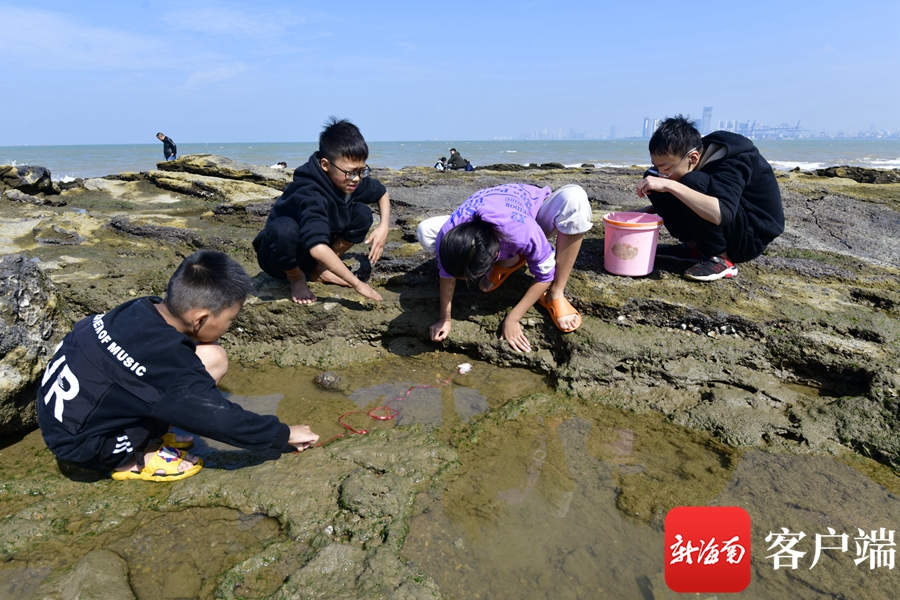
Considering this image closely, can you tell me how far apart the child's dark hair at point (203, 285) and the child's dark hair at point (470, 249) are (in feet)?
3.22

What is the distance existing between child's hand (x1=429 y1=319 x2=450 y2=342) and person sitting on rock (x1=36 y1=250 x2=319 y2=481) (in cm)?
117

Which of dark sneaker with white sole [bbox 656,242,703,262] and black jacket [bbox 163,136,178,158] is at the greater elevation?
black jacket [bbox 163,136,178,158]

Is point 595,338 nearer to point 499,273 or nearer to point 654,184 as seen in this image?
point 499,273

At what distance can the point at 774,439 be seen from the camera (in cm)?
226

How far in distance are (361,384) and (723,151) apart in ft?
7.62

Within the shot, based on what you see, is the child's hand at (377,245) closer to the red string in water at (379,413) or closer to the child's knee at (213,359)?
the red string in water at (379,413)

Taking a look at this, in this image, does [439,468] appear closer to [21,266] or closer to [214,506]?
[214,506]

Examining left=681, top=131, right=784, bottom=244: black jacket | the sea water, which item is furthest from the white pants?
the sea water

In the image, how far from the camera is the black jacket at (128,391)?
6.04ft

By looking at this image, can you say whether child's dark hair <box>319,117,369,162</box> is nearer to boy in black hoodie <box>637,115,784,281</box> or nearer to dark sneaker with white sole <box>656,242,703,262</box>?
boy in black hoodie <box>637,115,784,281</box>

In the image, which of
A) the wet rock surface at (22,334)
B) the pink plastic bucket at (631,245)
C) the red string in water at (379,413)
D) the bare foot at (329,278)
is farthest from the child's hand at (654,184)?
the wet rock surface at (22,334)

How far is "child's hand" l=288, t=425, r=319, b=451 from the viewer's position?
210cm

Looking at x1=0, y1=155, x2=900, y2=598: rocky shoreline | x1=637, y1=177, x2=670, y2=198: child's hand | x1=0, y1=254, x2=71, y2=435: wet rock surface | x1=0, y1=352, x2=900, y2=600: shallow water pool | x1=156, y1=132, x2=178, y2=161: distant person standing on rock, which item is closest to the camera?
x1=0, y1=352, x2=900, y2=600: shallow water pool

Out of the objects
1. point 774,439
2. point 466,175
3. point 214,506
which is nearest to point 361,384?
point 214,506
